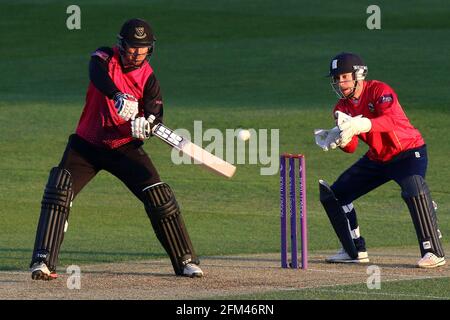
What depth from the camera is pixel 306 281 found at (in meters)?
10.6

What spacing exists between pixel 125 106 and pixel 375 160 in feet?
8.38

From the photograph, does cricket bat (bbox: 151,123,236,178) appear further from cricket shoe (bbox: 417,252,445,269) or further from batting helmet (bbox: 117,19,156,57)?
cricket shoe (bbox: 417,252,445,269)

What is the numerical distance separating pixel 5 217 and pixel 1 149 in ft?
18.0

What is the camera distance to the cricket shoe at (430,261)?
11.4 m

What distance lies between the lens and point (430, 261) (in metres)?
11.4

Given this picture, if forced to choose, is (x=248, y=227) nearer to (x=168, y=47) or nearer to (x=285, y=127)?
(x=285, y=127)

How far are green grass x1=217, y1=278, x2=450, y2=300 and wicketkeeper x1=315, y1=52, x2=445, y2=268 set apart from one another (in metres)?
1.08

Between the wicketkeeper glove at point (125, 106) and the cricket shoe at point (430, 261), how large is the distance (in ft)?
9.13

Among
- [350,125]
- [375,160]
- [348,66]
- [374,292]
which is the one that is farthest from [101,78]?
[374,292]

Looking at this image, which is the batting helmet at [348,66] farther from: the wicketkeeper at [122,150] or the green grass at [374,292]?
the green grass at [374,292]

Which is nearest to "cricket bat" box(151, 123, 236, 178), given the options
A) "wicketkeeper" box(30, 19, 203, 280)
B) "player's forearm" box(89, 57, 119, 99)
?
"wicketkeeper" box(30, 19, 203, 280)

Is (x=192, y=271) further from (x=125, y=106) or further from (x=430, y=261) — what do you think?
(x=430, y=261)

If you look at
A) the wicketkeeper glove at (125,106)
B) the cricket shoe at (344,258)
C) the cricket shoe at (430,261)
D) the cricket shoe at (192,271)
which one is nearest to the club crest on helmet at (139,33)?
the wicketkeeper glove at (125,106)

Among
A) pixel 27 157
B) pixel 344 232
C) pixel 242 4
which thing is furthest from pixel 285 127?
pixel 242 4
